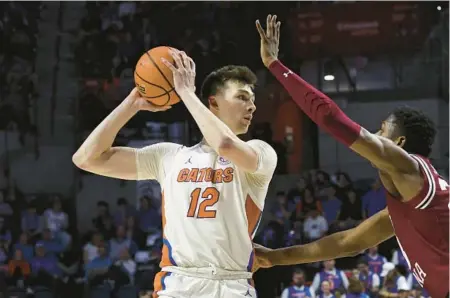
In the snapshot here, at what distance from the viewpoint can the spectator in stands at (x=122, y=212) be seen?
476 inches

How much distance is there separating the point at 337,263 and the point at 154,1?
6.02 meters

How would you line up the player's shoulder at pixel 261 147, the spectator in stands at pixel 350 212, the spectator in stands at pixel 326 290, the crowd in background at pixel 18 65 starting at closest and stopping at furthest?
the player's shoulder at pixel 261 147 → the spectator in stands at pixel 326 290 → the spectator in stands at pixel 350 212 → the crowd in background at pixel 18 65

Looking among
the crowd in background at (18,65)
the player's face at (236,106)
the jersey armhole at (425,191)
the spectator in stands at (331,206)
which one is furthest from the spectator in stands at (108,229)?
the jersey armhole at (425,191)

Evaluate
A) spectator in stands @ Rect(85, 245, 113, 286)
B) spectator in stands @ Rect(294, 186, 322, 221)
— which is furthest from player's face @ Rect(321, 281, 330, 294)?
spectator in stands @ Rect(85, 245, 113, 286)

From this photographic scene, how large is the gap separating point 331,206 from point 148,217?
10.3 feet

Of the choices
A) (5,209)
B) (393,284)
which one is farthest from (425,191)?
(5,209)

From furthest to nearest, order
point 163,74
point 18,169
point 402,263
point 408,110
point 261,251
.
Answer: point 18,169 → point 402,263 → point 261,251 → point 163,74 → point 408,110

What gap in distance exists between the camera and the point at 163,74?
4023 mm

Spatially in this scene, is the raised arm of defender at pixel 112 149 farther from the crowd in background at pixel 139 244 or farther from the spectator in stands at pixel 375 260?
the spectator in stands at pixel 375 260

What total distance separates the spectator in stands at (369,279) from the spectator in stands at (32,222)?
5388 mm

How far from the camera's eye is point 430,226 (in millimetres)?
3535

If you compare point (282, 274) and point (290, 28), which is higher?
point (290, 28)

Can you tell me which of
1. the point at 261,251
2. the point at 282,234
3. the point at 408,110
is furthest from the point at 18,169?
the point at 408,110

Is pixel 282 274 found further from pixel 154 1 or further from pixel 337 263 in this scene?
pixel 154 1
